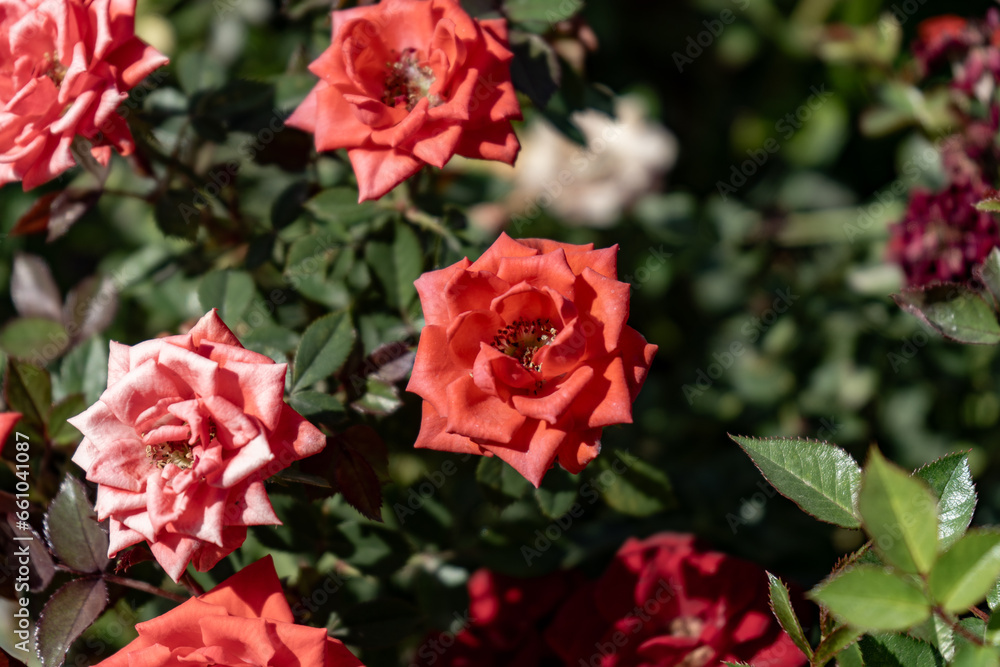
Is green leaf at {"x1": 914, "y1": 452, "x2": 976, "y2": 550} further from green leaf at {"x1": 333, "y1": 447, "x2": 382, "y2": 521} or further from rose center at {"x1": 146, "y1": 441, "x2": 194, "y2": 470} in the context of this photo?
rose center at {"x1": 146, "y1": 441, "x2": 194, "y2": 470}

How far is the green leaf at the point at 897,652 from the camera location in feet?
2.69

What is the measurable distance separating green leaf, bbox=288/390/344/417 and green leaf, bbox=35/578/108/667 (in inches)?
13.0

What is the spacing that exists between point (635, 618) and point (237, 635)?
0.59 metres

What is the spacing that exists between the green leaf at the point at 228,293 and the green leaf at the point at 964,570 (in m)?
0.97

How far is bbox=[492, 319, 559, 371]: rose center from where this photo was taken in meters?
1.03

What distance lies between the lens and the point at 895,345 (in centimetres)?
179

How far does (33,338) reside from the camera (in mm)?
1402

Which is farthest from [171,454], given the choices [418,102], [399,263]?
[418,102]

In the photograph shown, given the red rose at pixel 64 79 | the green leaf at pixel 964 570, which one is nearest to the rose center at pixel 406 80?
the red rose at pixel 64 79

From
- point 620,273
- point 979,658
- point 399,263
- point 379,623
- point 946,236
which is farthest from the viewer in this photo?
point 620,273

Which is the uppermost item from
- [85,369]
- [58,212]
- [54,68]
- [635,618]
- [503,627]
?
[54,68]

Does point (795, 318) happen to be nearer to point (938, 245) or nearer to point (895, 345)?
point (895, 345)

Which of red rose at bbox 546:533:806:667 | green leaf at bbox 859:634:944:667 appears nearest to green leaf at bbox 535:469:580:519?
red rose at bbox 546:533:806:667

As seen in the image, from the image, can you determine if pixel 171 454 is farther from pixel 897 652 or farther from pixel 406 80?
pixel 897 652
